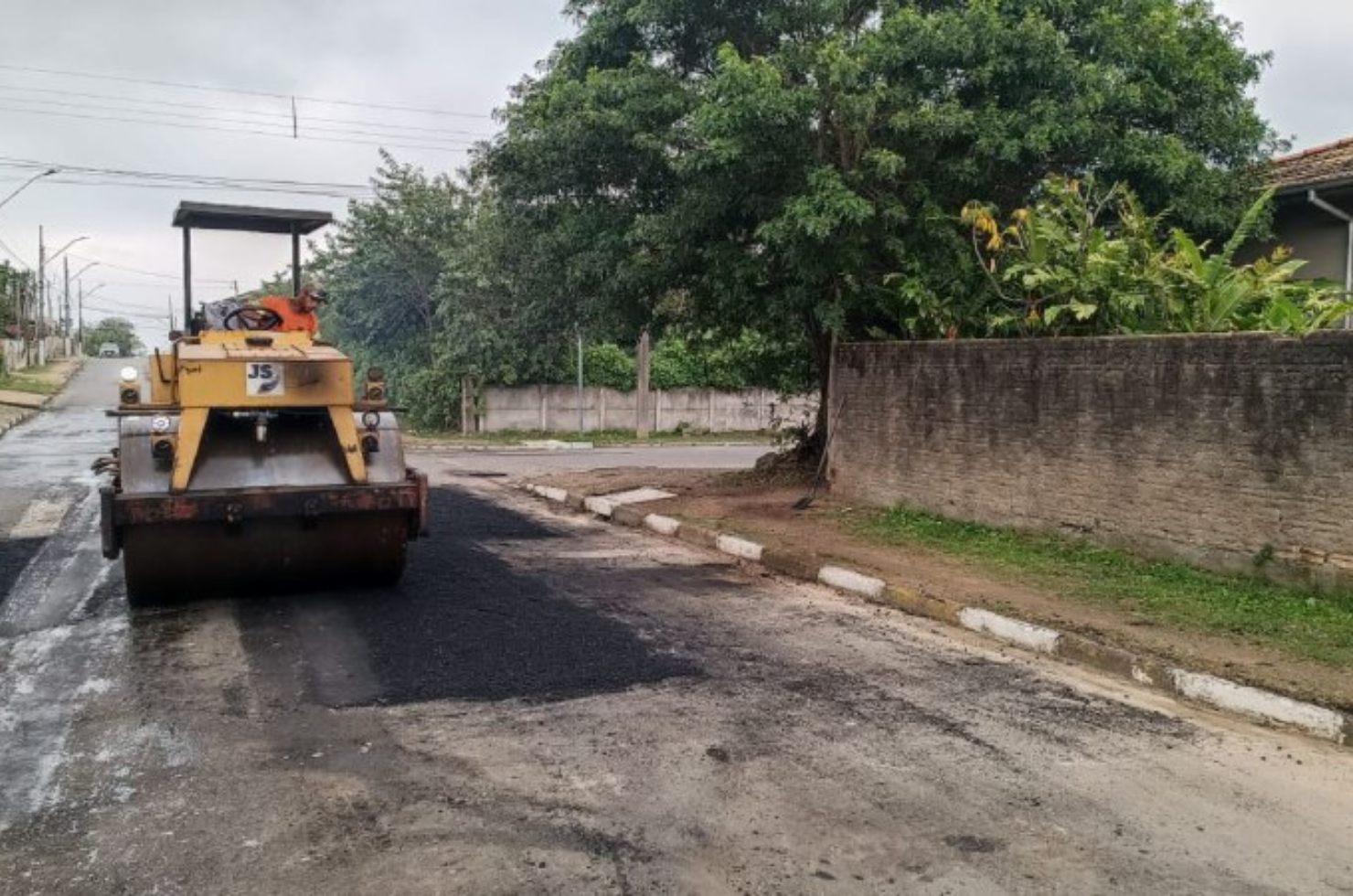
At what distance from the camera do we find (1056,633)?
6.68 meters

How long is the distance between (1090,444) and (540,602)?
4.84 meters

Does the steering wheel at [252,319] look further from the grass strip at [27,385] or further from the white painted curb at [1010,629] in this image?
the grass strip at [27,385]

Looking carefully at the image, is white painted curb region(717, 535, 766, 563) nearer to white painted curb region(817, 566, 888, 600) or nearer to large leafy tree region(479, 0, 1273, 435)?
white painted curb region(817, 566, 888, 600)

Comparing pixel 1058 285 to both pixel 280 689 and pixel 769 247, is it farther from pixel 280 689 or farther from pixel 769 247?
pixel 280 689

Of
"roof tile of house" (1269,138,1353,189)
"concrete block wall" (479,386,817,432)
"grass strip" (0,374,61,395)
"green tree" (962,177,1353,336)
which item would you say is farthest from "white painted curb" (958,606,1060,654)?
"grass strip" (0,374,61,395)

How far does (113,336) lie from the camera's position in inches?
4712

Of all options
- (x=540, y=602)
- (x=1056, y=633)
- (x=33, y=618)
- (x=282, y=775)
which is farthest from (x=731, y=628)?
(x=33, y=618)

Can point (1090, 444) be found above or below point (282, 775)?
above

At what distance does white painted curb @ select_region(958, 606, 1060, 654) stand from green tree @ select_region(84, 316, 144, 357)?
109 meters

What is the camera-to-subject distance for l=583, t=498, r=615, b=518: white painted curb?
43.0 feet

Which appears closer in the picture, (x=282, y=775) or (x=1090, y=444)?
(x=282, y=775)

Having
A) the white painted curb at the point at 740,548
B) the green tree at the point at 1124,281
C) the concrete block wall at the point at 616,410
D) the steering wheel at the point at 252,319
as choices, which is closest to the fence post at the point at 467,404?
the concrete block wall at the point at 616,410

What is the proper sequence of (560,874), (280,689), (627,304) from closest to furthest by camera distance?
1. (560,874)
2. (280,689)
3. (627,304)

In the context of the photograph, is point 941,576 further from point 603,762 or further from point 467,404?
point 467,404
